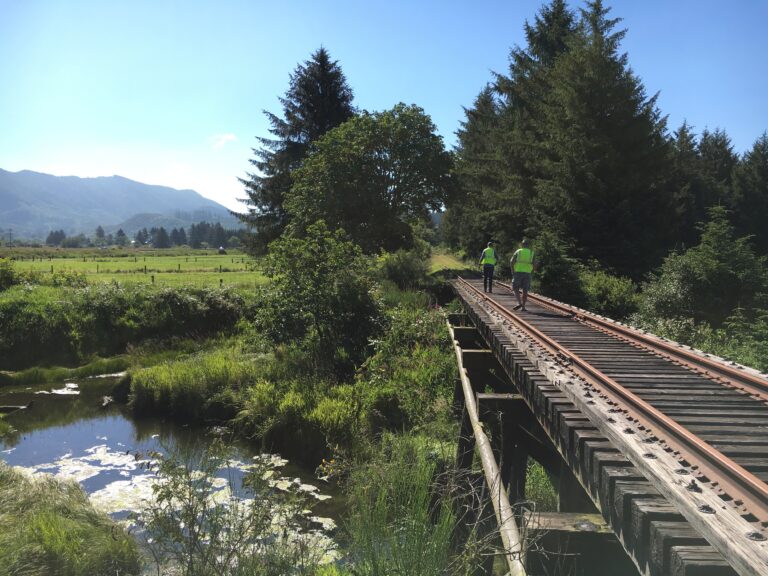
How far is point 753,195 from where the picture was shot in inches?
2094

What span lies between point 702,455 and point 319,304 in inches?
502

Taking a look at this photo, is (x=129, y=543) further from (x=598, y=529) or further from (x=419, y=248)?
(x=419, y=248)

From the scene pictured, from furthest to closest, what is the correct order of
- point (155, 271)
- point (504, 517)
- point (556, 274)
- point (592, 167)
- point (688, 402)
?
point (155, 271)
point (592, 167)
point (556, 274)
point (688, 402)
point (504, 517)

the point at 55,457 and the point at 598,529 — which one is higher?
the point at 598,529

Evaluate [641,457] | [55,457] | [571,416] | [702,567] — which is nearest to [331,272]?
[55,457]

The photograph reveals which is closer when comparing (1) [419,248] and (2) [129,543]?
(2) [129,543]

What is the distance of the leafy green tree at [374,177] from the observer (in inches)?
1035

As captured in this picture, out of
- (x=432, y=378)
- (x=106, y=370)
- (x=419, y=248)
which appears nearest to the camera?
(x=432, y=378)

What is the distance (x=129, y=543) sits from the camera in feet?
21.3

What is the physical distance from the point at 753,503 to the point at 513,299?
42.6 ft

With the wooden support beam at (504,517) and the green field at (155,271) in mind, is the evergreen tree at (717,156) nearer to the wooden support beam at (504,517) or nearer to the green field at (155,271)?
the green field at (155,271)

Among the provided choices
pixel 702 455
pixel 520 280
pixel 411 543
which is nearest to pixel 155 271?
pixel 520 280

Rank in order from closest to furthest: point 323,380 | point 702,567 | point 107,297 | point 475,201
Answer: point 702,567 → point 323,380 → point 107,297 → point 475,201

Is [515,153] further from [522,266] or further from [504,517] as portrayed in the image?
[504,517]
